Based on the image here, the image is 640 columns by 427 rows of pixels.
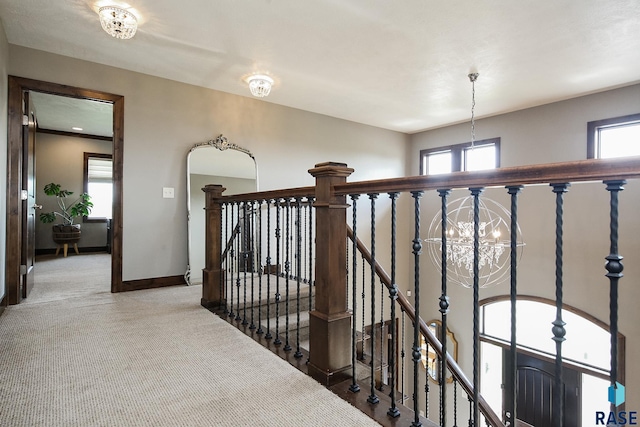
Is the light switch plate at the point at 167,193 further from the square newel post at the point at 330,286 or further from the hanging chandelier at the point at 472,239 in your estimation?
the hanging chandelier at the point at 472,239

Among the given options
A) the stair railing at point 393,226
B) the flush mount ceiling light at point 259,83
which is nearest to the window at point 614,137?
the stair railing at point 393,226

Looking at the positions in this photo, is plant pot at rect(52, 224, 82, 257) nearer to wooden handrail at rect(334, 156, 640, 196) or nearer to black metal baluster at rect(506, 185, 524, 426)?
wooden handrail at rect(334, 156, 640, 196)

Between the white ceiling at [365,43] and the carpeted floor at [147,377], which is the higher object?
the white ceiling at [365,43]

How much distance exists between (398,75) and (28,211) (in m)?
4.00

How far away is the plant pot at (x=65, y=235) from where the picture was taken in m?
6.52

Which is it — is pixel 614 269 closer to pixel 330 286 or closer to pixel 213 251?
pixel 330 286

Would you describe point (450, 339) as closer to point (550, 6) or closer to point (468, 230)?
point (468, 230)

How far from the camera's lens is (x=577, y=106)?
14.7 ft

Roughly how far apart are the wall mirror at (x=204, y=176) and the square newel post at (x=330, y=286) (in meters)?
2.48

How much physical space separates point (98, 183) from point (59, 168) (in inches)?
28.0

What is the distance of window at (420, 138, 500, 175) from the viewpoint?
545cm

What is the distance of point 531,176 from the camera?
1018 millimetres

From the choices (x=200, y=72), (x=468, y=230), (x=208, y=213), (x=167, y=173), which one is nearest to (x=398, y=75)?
(x=468, y=230)

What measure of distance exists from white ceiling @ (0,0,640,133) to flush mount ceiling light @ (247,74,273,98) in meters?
0.08
